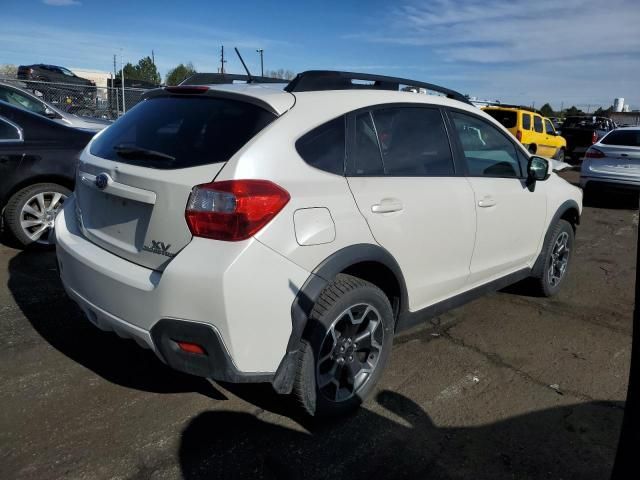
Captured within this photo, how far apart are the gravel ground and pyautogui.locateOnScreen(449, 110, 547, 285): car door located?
606 millimetres

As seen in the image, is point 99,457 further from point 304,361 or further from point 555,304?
point 555,304

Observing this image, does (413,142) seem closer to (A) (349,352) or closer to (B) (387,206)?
(B) (387,206)

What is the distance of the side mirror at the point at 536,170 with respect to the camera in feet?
Result: 13.4

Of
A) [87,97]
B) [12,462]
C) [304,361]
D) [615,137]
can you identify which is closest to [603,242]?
[615,137]

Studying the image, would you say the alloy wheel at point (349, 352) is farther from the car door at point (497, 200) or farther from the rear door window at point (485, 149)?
the rear door window at point (485, 149)

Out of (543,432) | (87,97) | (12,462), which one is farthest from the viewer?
(87,97)

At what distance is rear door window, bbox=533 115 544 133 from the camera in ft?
56.6

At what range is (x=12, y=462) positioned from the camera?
240 cm

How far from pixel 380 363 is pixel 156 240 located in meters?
1.45

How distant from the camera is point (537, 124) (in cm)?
1747

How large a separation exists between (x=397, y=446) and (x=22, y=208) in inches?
175

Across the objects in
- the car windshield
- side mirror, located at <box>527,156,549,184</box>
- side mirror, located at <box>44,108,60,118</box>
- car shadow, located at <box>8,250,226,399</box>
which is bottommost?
car shadow, located at <box>8,250,226,399</box>

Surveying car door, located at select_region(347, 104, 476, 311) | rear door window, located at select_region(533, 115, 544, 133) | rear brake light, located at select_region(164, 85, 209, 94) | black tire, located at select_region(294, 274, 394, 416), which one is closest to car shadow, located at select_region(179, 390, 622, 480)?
black tire, located at select_region(294, 274, 394, 416)

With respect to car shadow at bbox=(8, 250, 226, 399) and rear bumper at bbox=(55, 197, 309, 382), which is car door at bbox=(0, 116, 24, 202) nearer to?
car shadow at bbox=(8, 250, 226, 399)
